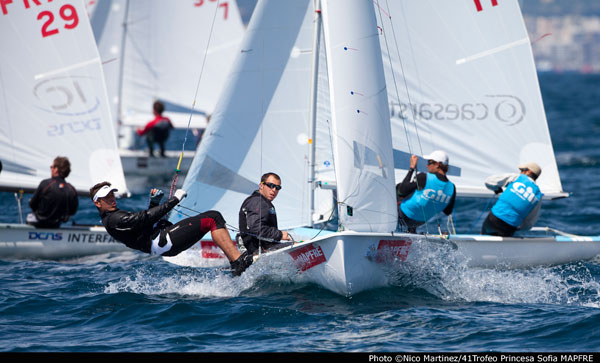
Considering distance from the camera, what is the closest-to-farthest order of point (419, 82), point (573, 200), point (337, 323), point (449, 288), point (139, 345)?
point (139, 345), point (337, 323), point (449, 288), point (419, 82), point (573, 200)

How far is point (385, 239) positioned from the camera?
7492mm

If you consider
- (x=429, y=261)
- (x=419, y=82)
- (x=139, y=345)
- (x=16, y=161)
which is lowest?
(x=139, y=345)

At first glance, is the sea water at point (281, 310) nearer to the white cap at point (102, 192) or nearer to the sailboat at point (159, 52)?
the white cap at point (102, 192)

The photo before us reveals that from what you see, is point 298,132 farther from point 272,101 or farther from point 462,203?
point 462,203

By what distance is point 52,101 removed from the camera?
37.0 ft

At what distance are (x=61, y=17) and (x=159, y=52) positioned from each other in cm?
702

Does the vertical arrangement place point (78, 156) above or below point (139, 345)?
above

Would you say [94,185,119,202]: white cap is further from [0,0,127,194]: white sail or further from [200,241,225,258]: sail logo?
[0,0,127,194]: white sail

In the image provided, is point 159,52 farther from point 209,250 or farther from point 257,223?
point 257,223

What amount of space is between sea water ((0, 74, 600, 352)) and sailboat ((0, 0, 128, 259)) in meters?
1.79

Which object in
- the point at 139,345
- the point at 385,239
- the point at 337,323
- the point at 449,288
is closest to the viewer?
the point at 139,345

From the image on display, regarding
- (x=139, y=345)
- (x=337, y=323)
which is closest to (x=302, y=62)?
(x=337, y=323)

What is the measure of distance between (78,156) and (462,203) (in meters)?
6.67

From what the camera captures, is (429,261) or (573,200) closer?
(429,261)
